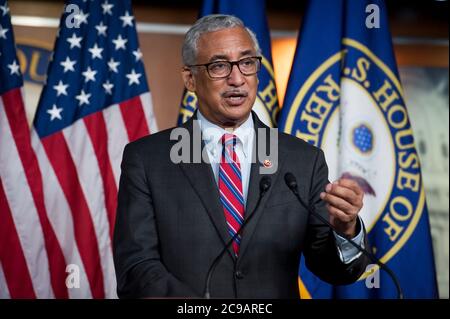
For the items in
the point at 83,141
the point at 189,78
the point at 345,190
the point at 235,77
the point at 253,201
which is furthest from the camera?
the point at 83,141

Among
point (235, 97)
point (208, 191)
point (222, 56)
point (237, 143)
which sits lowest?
point (208, 191)

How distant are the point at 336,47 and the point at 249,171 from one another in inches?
65.4

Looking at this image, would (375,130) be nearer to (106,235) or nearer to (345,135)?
(345,135)

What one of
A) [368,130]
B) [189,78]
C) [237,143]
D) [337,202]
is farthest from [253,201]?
[368,130]

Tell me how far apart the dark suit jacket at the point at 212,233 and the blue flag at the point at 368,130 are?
135cm

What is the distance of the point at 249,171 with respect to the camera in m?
1.93

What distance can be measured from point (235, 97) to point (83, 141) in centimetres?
148

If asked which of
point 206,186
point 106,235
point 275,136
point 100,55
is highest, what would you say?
point 100,55

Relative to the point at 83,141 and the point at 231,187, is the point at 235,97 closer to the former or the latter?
the point at 231,187

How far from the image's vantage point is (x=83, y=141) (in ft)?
10.5
